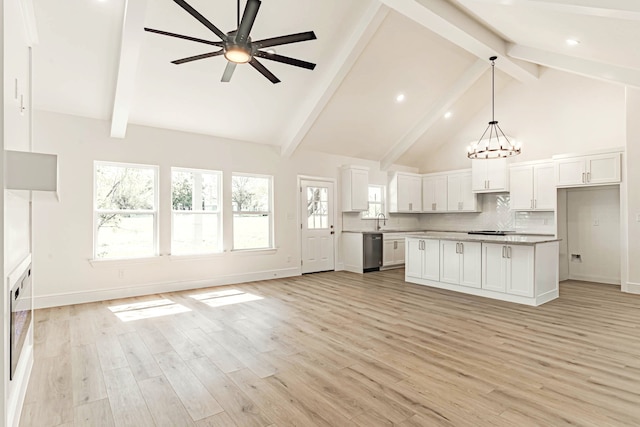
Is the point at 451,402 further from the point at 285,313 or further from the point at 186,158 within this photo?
the point at 186,158

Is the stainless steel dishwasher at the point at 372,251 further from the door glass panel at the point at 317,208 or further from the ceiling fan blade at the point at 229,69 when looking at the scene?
the ceiling fan blade at the point at 229,69

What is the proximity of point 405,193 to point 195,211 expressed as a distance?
209 inches

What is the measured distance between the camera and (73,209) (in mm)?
4898

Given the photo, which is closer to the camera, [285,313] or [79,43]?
[79,43]

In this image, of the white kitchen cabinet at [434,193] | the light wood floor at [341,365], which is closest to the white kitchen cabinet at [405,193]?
the white kitchen cabinet at [434,193]

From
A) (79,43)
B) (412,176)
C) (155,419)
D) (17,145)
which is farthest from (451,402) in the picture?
(412,176)

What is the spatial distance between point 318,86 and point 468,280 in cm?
403

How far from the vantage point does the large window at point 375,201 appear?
8633 millimetres

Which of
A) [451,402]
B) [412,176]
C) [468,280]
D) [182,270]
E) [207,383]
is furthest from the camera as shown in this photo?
[412,176]

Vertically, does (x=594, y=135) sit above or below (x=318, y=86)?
below

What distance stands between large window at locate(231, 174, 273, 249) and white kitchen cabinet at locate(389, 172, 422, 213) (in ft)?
11.2

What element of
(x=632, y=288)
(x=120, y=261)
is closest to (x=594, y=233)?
(x=632, y=288)

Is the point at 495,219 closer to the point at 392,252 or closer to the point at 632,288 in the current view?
the point at 392,252

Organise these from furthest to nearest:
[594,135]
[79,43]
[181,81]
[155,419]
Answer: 1. [594,135]
2. [181,81]
3. [79,43]
4. [155,419]
